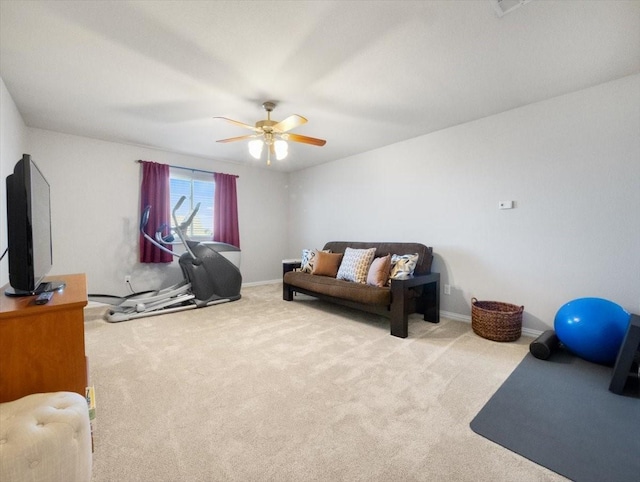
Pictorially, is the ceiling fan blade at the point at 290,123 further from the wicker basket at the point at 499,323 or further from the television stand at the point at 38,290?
the wicker basket at the point at 499,323

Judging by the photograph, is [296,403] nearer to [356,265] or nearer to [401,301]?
[401,301]

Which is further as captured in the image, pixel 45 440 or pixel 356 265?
pixel 356 265

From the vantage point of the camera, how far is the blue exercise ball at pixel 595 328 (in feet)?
6.71

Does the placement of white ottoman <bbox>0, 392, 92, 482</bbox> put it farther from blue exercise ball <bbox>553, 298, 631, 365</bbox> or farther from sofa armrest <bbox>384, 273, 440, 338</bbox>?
blue exercise ball <bbox>553, 298, 631, 365</bbox>

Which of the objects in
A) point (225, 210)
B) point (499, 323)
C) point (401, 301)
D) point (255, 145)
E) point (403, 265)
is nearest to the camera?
point (499, 323)

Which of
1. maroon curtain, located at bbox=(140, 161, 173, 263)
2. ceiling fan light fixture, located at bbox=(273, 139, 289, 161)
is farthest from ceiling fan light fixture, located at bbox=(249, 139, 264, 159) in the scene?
maroon curtain, located at bbox=(140, 161, 173, 263)

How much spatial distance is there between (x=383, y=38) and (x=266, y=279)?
458 cm

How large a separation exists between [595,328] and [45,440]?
3157mm

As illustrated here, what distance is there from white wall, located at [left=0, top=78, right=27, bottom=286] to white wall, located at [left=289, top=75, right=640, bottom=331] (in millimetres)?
4023

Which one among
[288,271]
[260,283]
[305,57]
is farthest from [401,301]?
[260,283]

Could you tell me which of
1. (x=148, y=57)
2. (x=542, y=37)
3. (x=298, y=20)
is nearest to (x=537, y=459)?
(x=542, y=37)

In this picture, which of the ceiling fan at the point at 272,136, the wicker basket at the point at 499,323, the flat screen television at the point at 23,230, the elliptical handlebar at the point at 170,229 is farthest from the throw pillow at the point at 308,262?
the flat screen television at the point at 23,230

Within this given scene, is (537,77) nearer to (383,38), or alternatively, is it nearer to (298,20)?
(383,38)

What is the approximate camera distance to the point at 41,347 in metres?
1.14
